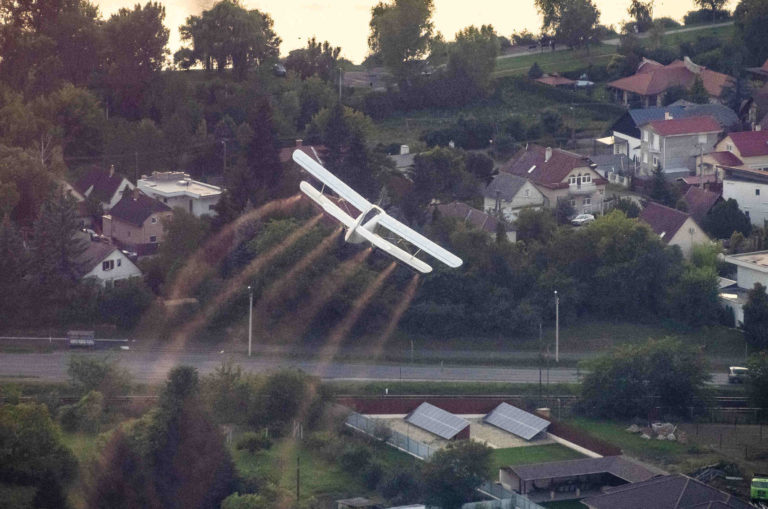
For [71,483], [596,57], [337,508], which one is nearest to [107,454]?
[71,483]

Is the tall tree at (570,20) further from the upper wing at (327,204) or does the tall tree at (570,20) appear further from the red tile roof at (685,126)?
the upper wing at (327,204)

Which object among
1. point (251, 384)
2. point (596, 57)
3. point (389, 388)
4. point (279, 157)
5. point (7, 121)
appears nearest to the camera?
point (251, 384)

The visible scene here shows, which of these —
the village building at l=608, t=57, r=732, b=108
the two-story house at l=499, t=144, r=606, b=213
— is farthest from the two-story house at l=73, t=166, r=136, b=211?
the village building at l=608, t=57, r=732, b=108

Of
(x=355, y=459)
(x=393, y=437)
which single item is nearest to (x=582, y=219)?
(x=393, y=437)

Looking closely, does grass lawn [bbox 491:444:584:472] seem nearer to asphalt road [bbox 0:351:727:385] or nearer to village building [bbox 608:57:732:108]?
asphalt road [bbox 0:351:727:385]

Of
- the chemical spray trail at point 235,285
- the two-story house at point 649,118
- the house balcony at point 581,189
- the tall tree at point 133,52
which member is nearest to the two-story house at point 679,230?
the house balcony at point 581,189

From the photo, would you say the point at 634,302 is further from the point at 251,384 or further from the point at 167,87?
the point at 167,87
